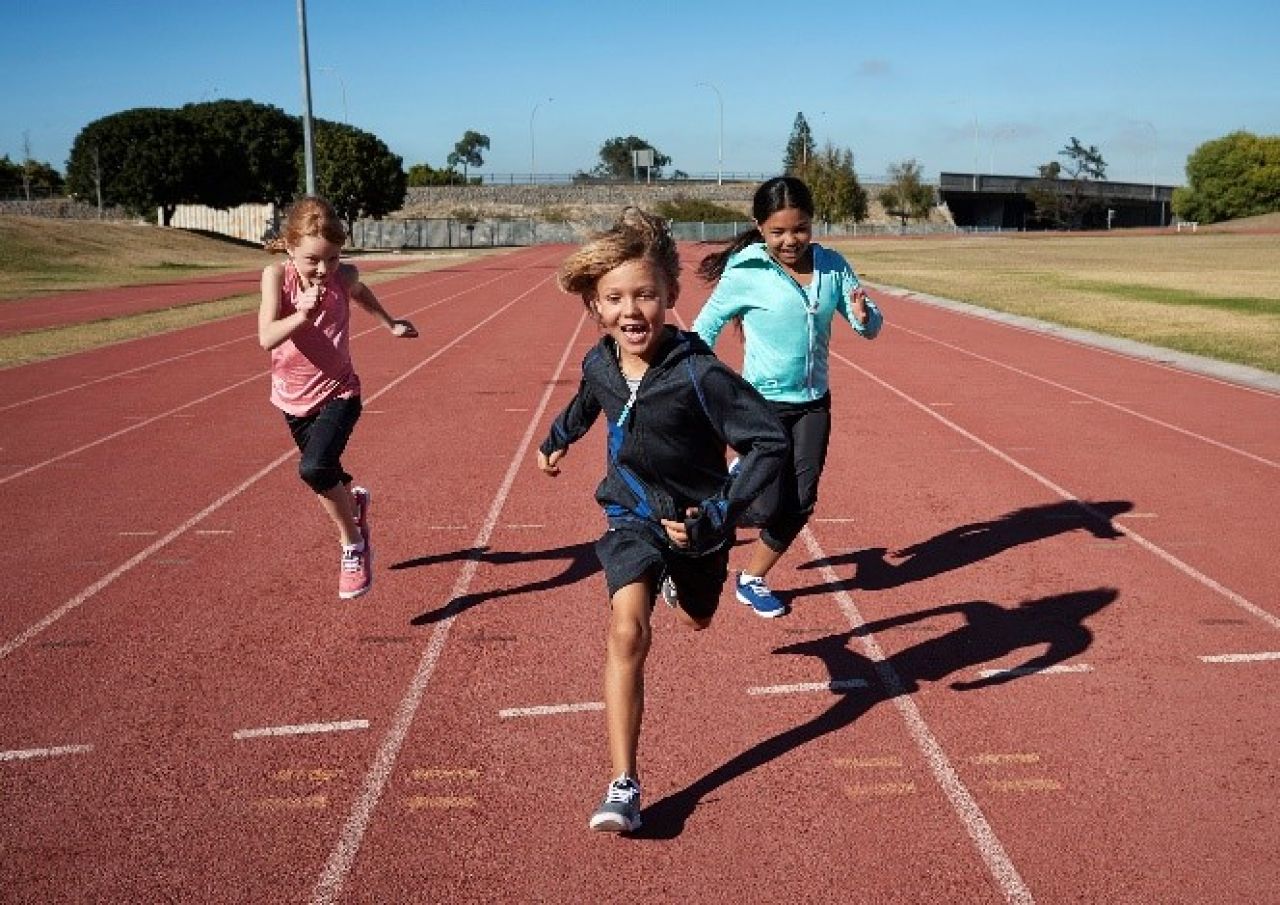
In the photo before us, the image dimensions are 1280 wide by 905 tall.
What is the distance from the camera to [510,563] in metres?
6.16

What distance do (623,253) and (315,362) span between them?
8.56ft

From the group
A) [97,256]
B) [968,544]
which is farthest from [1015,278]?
[97,256]

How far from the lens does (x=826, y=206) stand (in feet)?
283

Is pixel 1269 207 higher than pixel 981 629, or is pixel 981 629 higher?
pixel 1269 207

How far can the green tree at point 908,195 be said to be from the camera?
104 m

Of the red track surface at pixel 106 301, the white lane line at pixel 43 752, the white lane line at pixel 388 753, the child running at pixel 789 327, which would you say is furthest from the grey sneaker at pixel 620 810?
the red track surface at pixel 106 301

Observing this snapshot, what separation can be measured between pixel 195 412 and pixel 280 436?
188cm

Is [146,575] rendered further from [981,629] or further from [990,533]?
[990,533]

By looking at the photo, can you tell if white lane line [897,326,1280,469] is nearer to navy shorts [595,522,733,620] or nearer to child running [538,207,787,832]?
navy shorts [595,522,733,620]

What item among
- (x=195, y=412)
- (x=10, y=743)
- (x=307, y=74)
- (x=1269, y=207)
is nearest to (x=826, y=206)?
(x=1269, y=207)

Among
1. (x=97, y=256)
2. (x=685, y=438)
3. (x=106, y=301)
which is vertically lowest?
(x=106, y=301)

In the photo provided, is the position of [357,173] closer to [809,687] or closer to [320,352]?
[320,352]

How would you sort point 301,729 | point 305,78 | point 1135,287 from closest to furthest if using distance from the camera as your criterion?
point 301,729 < point 305,78 < point 1135,287

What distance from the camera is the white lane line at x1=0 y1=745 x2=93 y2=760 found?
3914 mm
